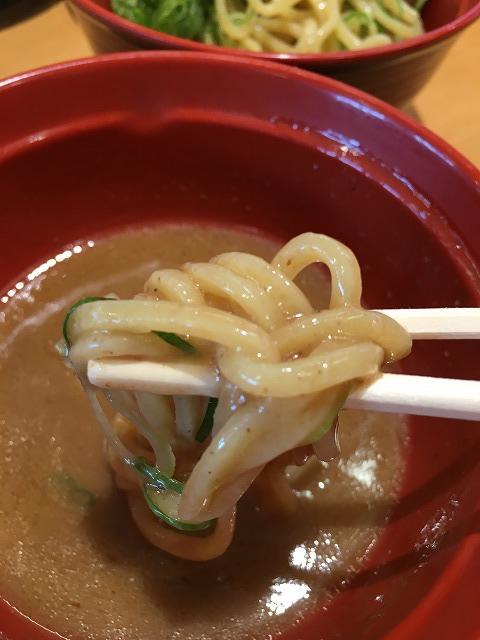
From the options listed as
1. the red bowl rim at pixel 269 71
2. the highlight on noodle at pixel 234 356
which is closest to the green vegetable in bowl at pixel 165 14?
the red bowl rim at pixel 269 71

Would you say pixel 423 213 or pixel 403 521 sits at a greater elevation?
pixel 423 213

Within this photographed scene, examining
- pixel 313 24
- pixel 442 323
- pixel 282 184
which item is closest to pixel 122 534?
pixel 442 323

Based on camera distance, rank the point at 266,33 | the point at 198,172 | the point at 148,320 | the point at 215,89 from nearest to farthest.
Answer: the point at 148,320, the point at 215,89, the point at 198,172, the point at 266,33

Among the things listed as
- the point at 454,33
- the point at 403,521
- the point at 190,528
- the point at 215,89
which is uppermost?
the point at 215,89

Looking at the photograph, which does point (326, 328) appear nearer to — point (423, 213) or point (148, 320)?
point (148, 320)

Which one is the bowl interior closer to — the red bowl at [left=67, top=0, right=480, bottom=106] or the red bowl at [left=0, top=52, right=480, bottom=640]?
the red bowl at [left=67, top=0, right=480, bottom=106]

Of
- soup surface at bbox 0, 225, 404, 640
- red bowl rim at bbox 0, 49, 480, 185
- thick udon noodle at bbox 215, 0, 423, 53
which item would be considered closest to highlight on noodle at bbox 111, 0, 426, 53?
thick udon noodle at bbox 215, 0, 423, 53

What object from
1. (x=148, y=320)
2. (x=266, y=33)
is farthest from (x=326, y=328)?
(x=266, y=33)
